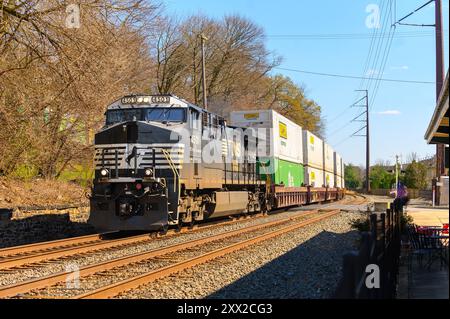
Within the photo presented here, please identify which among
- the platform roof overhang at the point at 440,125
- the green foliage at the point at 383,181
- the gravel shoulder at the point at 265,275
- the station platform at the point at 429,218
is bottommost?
the gravel shoulder at the point at 265,275

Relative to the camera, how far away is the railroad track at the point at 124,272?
692 centimetres

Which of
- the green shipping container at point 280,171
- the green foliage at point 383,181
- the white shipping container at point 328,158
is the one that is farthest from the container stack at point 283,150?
the green foliage at point 383,181

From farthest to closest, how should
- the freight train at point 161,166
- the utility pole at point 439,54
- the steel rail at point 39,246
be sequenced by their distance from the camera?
the utility pole at point 439,54 → the freight train at point 161,166 → the steel rail at point 39,246

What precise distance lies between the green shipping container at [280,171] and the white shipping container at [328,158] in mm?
8946

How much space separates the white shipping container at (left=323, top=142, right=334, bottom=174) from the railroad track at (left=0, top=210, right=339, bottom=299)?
23912 millimetres

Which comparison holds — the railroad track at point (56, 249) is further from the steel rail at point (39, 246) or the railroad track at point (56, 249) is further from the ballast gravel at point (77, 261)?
the ballast gravel at point (77, 261)

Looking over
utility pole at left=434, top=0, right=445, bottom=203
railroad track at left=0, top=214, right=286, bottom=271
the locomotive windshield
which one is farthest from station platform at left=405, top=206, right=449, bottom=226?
the locomotive windshield

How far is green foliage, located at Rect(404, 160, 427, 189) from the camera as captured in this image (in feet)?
190

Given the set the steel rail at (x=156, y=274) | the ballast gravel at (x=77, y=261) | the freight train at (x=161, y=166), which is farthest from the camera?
the freight train at (x=161, y=166)

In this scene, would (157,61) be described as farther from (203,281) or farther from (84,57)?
(203,281)

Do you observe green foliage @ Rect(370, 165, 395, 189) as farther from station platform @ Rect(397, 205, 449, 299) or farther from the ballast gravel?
station platform @ Rect(397, 205, 449, 299)

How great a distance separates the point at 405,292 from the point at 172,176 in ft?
23.1

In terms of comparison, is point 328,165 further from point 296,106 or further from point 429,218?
point 296,106
